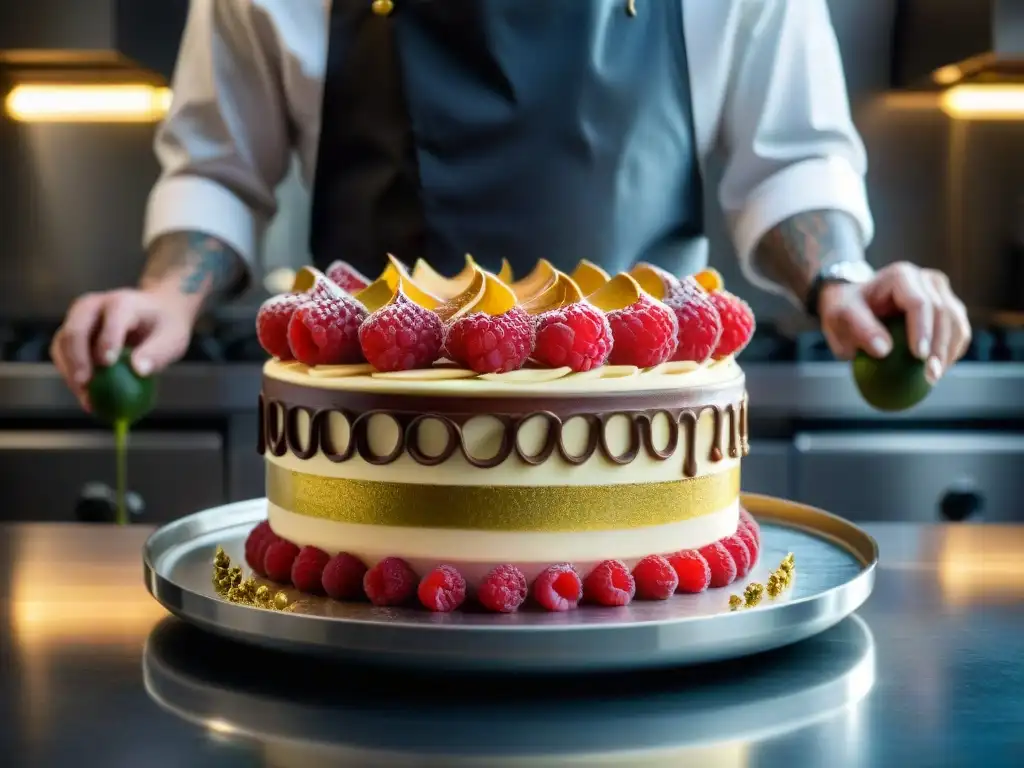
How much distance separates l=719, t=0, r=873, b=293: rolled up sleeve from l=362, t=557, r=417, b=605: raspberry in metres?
0.87

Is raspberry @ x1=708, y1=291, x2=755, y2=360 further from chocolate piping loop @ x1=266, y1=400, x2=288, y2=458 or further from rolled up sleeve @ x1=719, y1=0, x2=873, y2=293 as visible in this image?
rolled up sleeve @ x1=719, y1=0, x2=873, y2=293

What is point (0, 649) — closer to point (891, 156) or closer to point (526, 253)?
point (526, 253)

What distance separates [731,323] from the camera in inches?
41.5

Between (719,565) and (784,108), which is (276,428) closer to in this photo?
(719,565)

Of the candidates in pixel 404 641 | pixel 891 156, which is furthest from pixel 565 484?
pixel 891 156

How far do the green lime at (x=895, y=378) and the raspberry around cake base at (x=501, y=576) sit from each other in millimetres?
189

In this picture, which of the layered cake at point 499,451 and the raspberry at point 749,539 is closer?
the layered cake at point 499,451

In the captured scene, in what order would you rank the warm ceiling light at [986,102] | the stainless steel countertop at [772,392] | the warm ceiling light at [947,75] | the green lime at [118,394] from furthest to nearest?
the warm ceiling light at [986,102] < the warm ceiling light at [947,75] < the stainless steel countertop at [772,392] < the green lime at [118,394]

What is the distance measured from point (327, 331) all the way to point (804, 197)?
0.83 metres

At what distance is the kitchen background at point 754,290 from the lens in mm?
2193

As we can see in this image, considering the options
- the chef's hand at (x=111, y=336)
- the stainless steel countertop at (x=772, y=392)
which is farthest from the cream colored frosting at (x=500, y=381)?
the stainless steel countertop at (x=772, y=392)

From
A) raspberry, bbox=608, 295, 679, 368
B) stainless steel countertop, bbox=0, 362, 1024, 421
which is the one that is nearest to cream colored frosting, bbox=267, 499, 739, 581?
raspberry, bbox=608, 295, 679, 368

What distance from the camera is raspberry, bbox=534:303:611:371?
89cm

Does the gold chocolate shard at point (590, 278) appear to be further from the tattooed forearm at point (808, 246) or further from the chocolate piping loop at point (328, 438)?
the tattooed forearm at point (808, 246)
